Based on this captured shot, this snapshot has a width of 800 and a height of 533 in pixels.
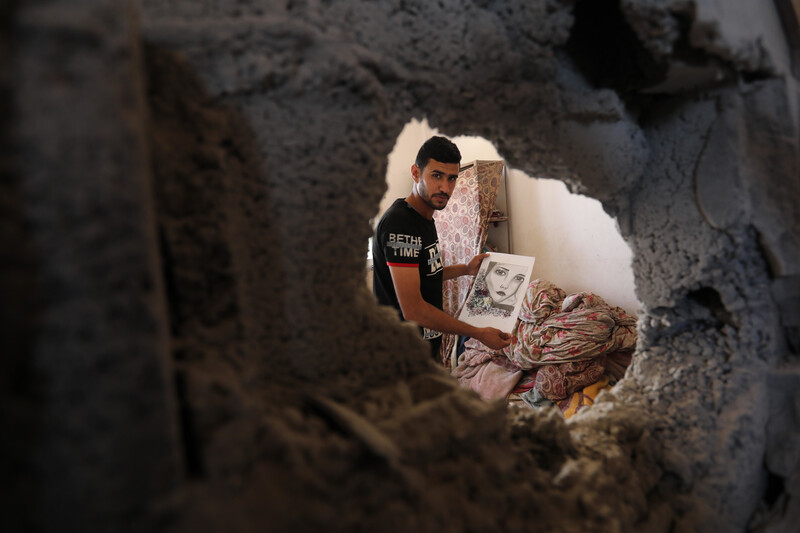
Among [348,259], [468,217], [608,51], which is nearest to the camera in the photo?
[348,259]

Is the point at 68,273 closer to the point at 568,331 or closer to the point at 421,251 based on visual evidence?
the point at 421,251

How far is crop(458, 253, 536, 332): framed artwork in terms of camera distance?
7.57 feet

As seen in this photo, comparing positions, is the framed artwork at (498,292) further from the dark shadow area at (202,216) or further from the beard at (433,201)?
the dark shadow area at (202,216)

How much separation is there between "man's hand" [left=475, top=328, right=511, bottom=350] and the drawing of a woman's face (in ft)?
0.98

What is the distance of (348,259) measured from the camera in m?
0.96

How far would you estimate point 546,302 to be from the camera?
3.02 m

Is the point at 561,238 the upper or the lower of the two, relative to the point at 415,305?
upper

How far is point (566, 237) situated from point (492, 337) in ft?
6.16

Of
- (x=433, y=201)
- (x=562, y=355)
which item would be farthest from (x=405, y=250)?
(x=562, y=355)

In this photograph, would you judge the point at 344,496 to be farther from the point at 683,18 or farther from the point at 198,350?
the point at 683,18

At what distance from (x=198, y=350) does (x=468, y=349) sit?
9.07 ft

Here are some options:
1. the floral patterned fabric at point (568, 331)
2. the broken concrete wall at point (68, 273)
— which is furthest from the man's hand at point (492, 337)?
the broken concrete wall at point (68, 273)

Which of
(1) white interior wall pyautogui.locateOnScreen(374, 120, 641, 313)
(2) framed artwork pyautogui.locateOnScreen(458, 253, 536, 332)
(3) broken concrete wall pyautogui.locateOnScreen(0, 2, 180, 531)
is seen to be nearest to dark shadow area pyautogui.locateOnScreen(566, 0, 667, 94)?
(3) broken concrete wall pyautogui.locateOnScreen(0, 2, 180, 531)

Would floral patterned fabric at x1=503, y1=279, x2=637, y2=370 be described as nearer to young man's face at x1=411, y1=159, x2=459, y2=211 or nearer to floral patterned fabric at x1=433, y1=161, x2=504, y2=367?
floral patterned fabric at x1=433, y1=161, x2=504, y2=367
